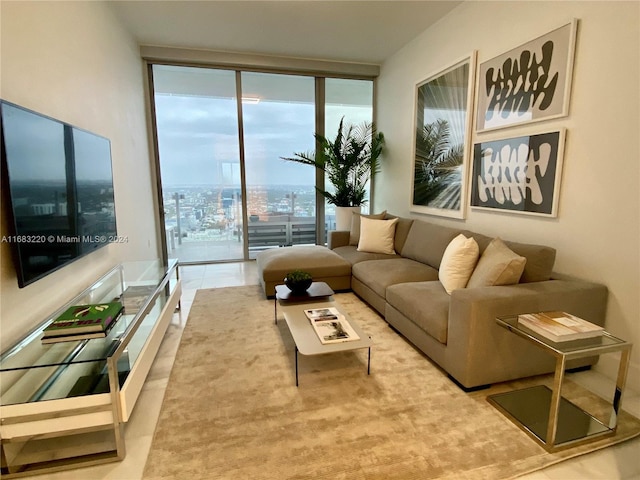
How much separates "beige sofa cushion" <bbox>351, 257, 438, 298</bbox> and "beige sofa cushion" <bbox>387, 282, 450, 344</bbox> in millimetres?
173

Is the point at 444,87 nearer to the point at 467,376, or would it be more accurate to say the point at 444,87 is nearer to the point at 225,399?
the point at 467,376

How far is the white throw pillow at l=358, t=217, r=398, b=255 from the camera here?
3859 mm

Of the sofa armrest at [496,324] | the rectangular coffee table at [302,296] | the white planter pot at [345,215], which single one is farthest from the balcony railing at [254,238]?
the sofa armrest at [496,324]

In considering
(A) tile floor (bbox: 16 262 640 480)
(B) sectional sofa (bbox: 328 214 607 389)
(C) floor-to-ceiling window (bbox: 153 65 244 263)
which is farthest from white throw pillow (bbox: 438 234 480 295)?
(C) floor-to-ceiling window (bbox: 153 65 244 263)

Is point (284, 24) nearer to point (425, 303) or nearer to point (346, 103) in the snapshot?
point (346, 103)

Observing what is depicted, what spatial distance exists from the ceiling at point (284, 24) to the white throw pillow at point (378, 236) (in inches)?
88.5

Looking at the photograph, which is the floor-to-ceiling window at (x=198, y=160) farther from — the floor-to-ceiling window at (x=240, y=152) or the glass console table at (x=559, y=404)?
the glass console table at (x=559, y=404)

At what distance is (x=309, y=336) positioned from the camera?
2084 mm

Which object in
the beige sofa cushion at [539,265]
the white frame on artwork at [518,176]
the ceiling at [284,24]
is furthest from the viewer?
the ceiling at [284,24]

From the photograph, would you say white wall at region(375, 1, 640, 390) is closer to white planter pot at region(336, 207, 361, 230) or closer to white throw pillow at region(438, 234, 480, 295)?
white throw pillow at region(438, 234, 480, 295)

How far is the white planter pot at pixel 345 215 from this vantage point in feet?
16.3

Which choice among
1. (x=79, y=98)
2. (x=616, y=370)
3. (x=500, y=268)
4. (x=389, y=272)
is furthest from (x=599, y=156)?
(x=79, y=98)

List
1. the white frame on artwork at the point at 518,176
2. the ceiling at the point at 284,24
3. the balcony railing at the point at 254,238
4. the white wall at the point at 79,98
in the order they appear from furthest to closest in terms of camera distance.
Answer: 1. the balcony railing at the point at 254,238
2. the ceiling at the point at 284,24
3. the white frame on artwork at the point at 518,176
4. the white wall at the point at 79,98

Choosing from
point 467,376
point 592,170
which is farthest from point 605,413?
point 592,170
